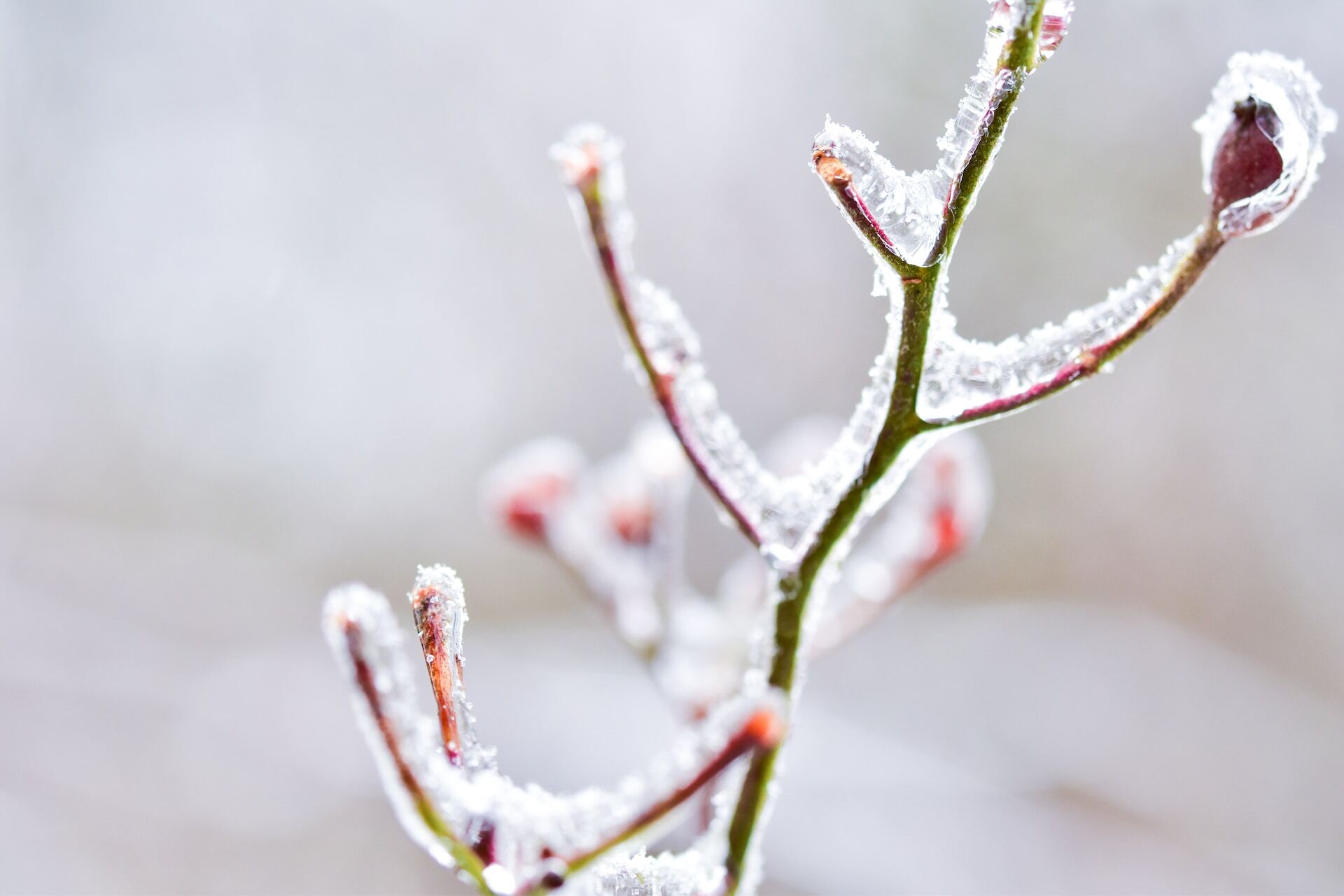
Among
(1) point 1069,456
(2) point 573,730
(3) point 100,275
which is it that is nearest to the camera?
(2) point 573,730

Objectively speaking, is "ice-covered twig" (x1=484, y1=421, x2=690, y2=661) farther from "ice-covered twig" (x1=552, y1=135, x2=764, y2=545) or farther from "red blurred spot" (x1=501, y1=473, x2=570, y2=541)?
"ice-covered twig" (x1=552, y1=135, x2=764, y2=545)

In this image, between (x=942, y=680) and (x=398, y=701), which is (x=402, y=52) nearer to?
(x=942, y=680)

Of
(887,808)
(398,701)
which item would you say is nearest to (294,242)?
(887,808)

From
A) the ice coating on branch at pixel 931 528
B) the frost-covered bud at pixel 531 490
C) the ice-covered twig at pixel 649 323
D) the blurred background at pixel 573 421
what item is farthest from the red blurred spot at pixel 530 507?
the blurred background at pixel 573 421

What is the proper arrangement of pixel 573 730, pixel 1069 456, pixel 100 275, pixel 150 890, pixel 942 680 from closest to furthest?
pixel 573 730 → pixel 942 680 → pixel 150 890 → pixel 1069 456 → pixel 100 275

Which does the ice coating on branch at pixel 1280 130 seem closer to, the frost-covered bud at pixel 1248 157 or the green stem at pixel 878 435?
the frost-covered bud at pixel 1248 157

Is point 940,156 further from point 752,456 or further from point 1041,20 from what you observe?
point 752,456
